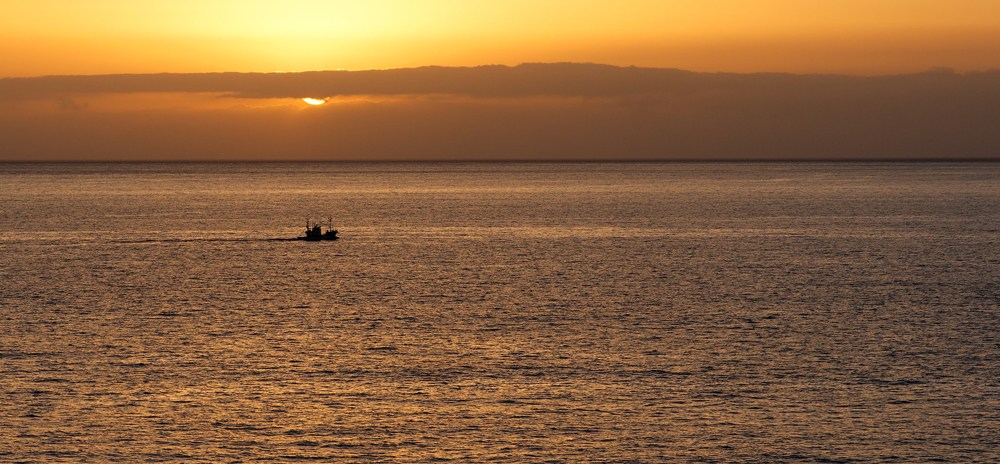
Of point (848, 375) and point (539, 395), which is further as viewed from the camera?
point (848, 375)

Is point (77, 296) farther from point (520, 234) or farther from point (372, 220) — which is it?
point (372, 220)

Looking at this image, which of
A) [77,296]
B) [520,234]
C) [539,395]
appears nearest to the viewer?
[539,395]

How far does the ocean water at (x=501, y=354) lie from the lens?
34.2m

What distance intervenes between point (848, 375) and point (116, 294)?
4634 cm

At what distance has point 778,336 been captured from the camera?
5125 cm

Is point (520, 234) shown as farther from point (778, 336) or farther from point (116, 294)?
point (778, 336)

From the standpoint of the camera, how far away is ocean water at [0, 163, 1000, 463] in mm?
34219

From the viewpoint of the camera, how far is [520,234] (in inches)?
4636

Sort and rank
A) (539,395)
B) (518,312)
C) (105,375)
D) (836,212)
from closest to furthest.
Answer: (539,395) < (105,375) < (518,312) < (836,212)

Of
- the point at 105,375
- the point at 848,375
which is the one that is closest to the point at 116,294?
the point at 105,375

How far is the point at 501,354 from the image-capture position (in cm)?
4669

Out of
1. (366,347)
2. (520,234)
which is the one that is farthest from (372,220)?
(366,347)

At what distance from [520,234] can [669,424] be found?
269ft

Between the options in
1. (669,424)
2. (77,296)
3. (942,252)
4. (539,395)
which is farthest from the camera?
(942,252)
